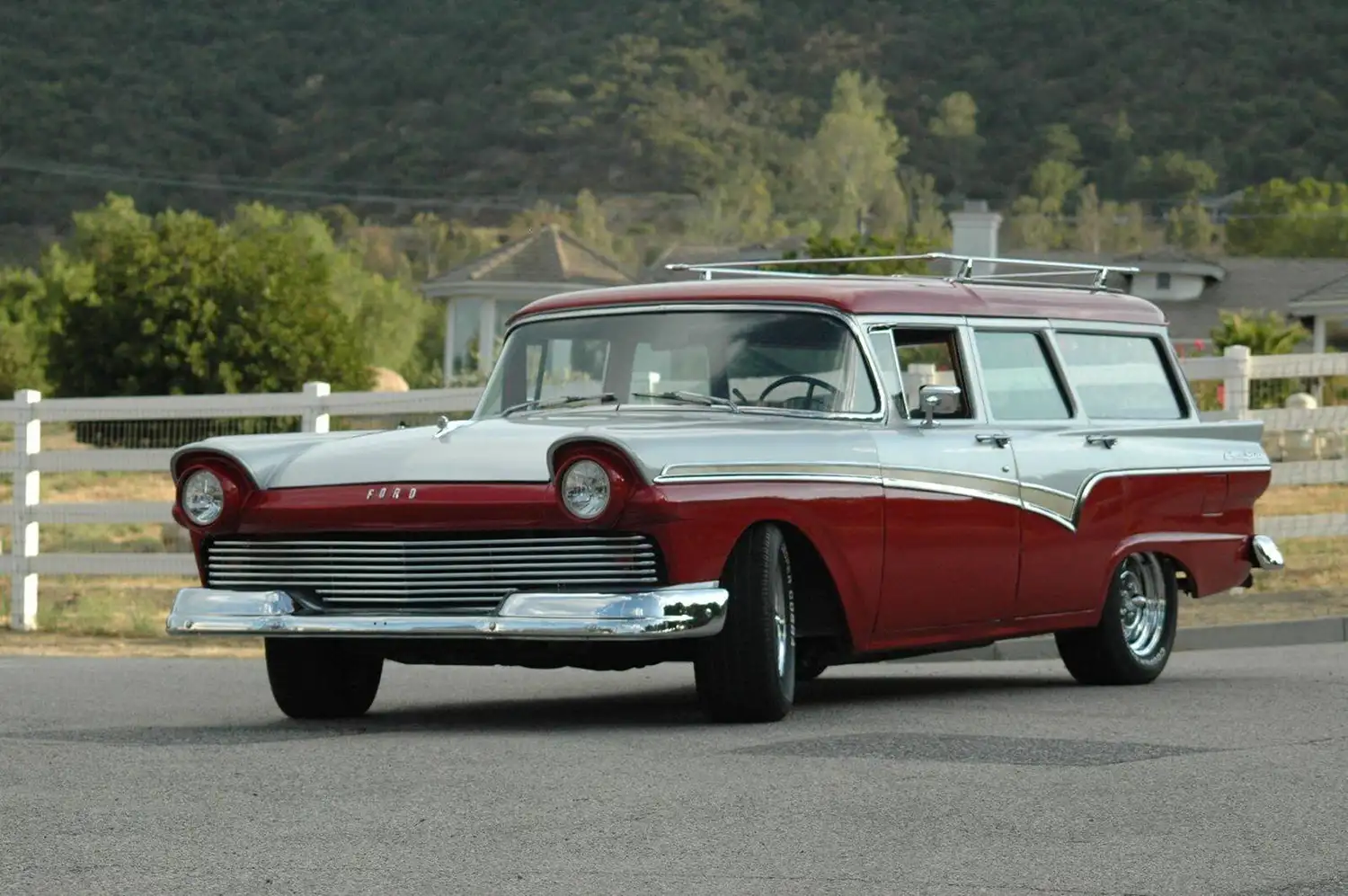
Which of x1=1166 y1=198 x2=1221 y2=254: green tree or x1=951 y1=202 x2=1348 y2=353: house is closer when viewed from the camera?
x1=951 y1=202 x2=1348 y2=353: house

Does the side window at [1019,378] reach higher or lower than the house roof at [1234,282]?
lower

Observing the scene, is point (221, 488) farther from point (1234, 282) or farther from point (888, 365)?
point (1234, 282)

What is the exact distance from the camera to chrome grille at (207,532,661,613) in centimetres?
873

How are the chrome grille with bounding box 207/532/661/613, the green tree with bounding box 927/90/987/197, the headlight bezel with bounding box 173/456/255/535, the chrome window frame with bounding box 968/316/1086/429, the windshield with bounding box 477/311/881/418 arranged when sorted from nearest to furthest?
the chrome grille with bounding box 207/532/661/613 < the headlight bezel with bounding box 173/456/255/535 < the windshield with bounding box 477/311/881/418 < the chrome window frame with bounding box 968/316/1086/429 < the green tree with bounding box 927/90/987/197

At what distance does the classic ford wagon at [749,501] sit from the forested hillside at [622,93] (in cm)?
12013

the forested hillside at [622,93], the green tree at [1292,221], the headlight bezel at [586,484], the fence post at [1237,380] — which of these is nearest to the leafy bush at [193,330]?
the fence post at [1237,380]

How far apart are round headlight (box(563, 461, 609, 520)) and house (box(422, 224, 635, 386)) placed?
70.9 metres

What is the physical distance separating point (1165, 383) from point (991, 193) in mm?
144972

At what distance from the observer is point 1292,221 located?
129 m

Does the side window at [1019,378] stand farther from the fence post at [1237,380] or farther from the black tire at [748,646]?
the fence post at [1237,380]

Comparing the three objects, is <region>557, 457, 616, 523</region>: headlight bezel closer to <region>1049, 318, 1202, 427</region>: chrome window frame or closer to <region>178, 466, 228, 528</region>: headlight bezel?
<region>178, 466, 228, 528</region>: headlight bezel

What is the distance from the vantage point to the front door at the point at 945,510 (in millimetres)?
9828

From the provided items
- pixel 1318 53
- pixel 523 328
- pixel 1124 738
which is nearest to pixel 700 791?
pixel 1124 738

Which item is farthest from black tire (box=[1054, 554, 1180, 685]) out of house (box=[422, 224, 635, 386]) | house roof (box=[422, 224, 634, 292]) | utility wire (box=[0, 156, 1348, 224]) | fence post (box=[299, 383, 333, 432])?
utility wire (box=[0, 156, 1348, 224])
